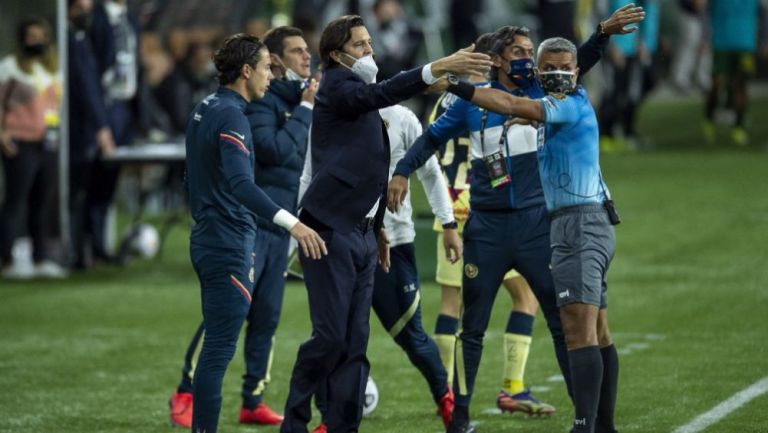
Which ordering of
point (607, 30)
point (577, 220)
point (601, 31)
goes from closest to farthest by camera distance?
point (577, 220) → point (607, 30) → point (601, 31)

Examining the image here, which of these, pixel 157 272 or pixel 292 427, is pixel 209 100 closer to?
pixel 292 427

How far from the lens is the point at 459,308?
10.2 meters

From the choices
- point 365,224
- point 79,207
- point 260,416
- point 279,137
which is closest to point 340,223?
point 365,224

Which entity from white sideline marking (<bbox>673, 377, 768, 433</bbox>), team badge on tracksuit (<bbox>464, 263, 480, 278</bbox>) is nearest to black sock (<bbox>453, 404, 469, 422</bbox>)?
team badge on tracksuit (<bbox>464, 263, 480, 278</bbox>)

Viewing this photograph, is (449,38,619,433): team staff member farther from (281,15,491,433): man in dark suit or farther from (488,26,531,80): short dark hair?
(281,15,491,433): man in dark suit

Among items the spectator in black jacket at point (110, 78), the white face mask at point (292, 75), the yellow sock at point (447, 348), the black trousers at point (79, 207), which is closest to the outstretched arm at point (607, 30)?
the white face mask at point (292, 75)

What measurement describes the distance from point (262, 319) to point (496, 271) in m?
1.54

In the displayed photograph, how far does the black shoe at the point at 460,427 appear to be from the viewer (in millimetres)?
8719

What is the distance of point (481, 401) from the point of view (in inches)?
398

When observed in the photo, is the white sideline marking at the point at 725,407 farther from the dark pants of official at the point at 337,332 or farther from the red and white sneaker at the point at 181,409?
the red and white sneaker at the point at 181,409

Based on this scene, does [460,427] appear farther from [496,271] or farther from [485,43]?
[485,43]

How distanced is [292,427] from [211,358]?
1.80ft

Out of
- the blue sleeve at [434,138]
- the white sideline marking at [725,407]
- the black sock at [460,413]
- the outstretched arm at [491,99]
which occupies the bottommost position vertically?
the white sideline marking at [725,407]

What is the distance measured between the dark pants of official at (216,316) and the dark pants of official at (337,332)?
1.24ft
